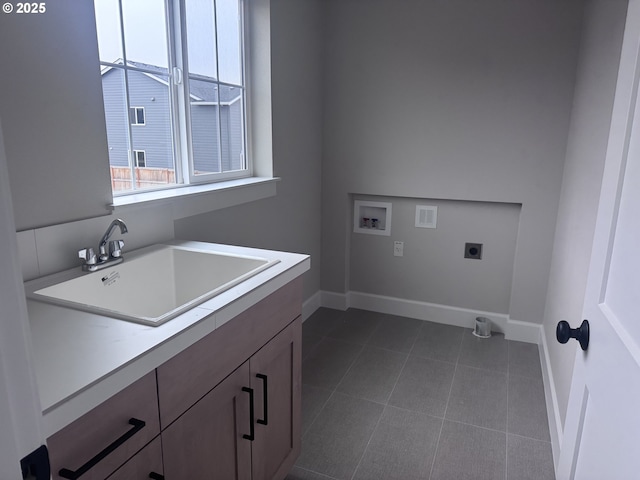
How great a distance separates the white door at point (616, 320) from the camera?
28.4 inches

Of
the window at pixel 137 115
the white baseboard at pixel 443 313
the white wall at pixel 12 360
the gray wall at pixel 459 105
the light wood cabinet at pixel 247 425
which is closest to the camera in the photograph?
the white wall at pixel 12 360

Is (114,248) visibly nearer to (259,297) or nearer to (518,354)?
(259,297)

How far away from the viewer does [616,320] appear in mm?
813

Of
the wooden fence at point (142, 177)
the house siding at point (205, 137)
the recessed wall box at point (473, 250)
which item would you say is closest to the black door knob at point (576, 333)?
the wooden fence at point (142, 177)

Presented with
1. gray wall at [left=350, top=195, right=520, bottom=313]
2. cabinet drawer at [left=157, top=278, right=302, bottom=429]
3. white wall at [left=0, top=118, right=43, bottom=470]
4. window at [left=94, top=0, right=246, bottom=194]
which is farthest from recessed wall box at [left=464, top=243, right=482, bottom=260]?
white wall at [left=0, top=118, right=43, bottom=470]

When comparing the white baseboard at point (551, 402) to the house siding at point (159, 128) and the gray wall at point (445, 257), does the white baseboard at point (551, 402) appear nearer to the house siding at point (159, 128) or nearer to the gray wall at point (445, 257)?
the gray wall at point (445, 257)

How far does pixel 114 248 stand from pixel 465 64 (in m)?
2.37

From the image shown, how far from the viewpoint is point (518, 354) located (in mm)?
2791

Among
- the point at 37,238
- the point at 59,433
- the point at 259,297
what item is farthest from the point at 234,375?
the point at 37,238

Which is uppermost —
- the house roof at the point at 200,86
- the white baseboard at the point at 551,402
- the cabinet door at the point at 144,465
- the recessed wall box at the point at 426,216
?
the house roof at the point at 200,86

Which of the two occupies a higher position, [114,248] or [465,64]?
[465,64]

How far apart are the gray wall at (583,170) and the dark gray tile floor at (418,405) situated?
0.26 meters

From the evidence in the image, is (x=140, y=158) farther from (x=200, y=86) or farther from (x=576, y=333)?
(x=576, y=333)

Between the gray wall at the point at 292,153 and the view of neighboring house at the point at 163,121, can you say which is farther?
the gray wall at the point at 292,153
